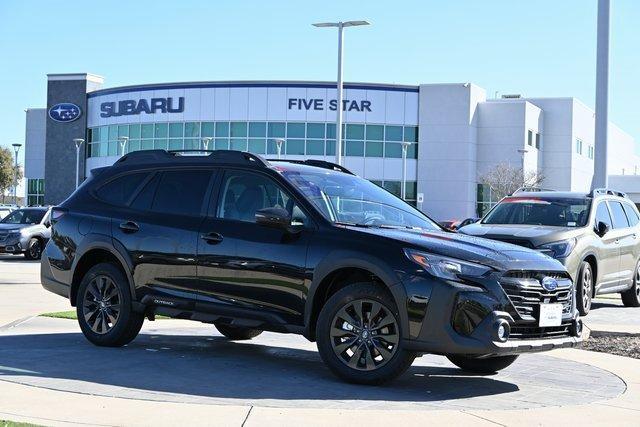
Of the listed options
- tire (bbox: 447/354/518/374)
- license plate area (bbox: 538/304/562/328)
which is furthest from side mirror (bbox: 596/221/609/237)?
license plate area (bbox: 538/304/562/328)

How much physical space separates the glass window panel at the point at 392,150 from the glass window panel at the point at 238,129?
9.25m

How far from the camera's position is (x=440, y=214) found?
59688 millimetres

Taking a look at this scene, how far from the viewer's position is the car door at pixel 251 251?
24.7 ft

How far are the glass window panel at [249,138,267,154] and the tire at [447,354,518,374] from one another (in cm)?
5091

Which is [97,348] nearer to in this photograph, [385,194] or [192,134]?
[385,194]

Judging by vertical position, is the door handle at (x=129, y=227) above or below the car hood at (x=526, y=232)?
above

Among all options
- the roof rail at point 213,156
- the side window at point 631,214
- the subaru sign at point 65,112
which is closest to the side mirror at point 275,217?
the roof rail at point 213,156

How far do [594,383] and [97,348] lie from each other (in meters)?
4.64

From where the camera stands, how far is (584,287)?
42.8ft

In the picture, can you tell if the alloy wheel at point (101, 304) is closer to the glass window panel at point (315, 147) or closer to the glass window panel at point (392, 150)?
the glass window panel at point (315, 147)

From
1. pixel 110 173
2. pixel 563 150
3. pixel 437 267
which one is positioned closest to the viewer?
pixel 437 267

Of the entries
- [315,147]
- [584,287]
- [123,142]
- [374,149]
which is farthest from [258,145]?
[584,287]

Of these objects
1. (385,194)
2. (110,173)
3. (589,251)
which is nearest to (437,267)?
(385,194)

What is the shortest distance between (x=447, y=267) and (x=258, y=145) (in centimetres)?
5258
